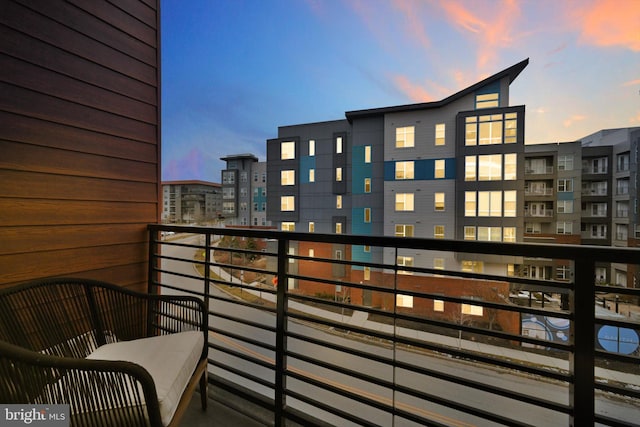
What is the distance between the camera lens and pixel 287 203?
1134 centimetres

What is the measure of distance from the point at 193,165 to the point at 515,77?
11.5 meters

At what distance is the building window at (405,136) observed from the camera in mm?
9078

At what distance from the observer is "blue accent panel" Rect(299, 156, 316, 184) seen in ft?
36.2

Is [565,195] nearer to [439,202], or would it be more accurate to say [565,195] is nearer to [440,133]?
[439,202]

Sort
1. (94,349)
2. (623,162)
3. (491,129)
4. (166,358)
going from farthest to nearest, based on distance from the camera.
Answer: (491,129)
(623,162)
(94,349)
(166,358)

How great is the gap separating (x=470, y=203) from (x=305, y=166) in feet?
20.6

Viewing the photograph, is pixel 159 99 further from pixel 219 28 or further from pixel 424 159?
pixel 424 159

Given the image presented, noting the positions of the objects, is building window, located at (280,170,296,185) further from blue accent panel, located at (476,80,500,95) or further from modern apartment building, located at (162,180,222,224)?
blue accent panel, located at (476,80,500,95)

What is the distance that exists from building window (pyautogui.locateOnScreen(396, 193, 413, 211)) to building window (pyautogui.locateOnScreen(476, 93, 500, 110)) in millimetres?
3444

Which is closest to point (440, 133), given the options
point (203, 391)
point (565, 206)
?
point (565, 206)

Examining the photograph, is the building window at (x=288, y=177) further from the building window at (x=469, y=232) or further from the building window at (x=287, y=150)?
the building window at (x=469, y=232)

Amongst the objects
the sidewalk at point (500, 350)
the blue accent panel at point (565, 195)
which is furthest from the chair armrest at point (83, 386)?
the blue accent panel at point (565, 195)

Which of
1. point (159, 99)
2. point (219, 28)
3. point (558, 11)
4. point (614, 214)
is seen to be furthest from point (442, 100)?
point (159, 99)

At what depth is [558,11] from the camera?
5.28 metres
